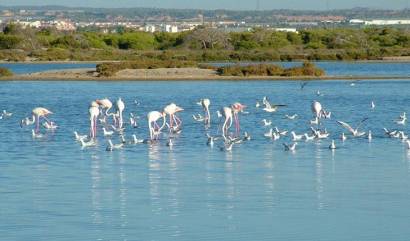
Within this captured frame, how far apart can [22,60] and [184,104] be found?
42.0m

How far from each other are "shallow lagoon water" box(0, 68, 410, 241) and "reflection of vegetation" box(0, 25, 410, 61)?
52.7 meters

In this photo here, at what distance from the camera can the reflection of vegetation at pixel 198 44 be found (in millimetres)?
80125

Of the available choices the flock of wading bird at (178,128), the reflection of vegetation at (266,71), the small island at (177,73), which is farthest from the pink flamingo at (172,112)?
the reflection of vegetation at (266,71)

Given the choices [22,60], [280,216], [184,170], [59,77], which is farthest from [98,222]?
[22,60]

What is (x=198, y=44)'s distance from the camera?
9081cm

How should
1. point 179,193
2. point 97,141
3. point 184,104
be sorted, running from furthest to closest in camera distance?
point 184,104, point 97,141, point 179,193

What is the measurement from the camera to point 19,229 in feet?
41.3

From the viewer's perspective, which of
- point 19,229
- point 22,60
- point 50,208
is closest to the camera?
point 19,229

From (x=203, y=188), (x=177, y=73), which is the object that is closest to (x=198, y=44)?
(x=177, y=73)

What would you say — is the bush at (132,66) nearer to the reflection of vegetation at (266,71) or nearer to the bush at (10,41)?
the reflection of vegetation at (266,71)

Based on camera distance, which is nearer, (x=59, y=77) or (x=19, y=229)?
(x=19, y=229)

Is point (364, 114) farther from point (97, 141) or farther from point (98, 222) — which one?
point (98, 222)

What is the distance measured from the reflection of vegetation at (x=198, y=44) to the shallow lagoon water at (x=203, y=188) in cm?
5272

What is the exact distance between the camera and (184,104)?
34.7m
